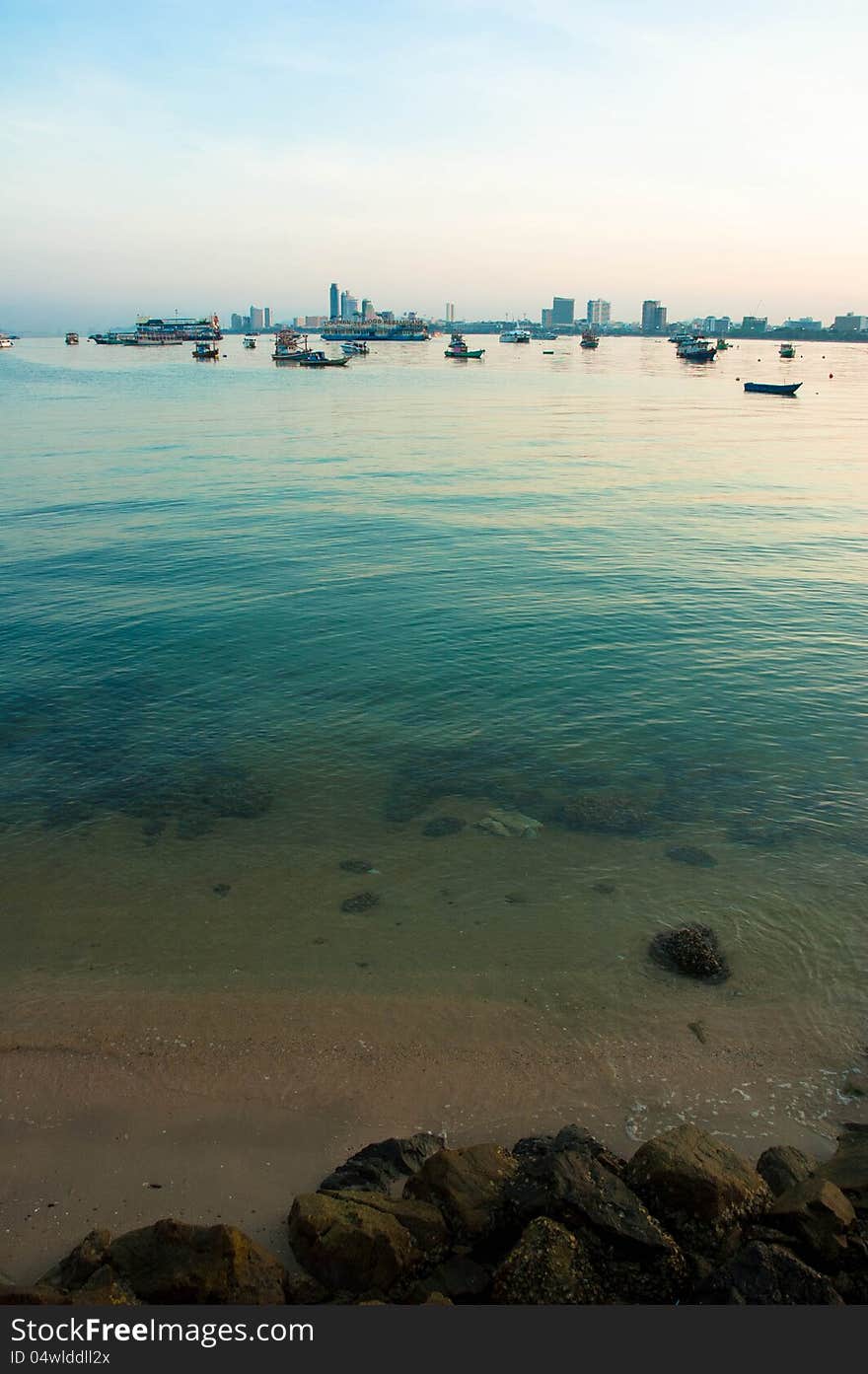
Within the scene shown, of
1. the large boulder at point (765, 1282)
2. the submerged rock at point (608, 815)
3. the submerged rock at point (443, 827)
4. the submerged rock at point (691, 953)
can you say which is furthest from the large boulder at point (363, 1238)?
the submerged rock at point (608, 815)

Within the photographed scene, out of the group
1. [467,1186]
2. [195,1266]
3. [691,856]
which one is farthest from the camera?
[691,856]

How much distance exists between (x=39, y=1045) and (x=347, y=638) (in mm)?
18125

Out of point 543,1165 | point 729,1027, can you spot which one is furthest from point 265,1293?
point 729,1027

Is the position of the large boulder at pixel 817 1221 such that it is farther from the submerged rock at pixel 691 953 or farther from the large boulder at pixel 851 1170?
the submerged rock at pixel 691 953

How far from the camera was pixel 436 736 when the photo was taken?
22.2m

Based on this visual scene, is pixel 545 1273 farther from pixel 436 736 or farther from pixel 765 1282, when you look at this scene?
pixel 436 736

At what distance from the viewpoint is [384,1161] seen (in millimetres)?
10172

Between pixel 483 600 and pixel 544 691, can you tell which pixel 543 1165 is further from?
pixel 483 600

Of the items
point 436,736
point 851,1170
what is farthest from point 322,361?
point 851,1170

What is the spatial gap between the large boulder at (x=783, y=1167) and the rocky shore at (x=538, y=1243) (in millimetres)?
43

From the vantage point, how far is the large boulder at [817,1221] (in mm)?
8406

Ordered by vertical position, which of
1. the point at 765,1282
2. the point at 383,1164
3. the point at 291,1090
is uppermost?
the point at 765,1282

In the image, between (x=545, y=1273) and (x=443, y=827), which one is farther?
(x=443, y=827)

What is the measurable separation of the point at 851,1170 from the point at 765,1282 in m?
2.21
